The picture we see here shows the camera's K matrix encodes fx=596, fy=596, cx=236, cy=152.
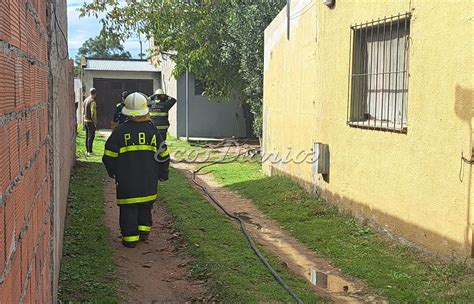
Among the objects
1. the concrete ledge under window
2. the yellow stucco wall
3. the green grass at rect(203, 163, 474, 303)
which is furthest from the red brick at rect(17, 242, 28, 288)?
the concrete ledge under window

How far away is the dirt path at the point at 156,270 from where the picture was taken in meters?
5.48

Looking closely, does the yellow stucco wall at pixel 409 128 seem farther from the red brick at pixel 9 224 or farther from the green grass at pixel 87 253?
the red brick at pixel 9 224

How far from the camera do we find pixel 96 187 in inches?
440

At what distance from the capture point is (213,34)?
19266 mm

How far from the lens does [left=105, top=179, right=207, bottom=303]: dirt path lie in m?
5.48

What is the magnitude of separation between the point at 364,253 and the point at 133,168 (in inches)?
114

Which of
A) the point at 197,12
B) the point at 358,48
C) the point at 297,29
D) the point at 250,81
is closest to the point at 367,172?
the point at 358,48

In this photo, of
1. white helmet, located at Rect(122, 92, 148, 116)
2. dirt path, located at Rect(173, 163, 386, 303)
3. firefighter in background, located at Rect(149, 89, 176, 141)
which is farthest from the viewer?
firefighter in background, located at Rect(149, 89, 176, 141)

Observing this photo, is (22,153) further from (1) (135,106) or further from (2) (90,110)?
(2) (90,110)

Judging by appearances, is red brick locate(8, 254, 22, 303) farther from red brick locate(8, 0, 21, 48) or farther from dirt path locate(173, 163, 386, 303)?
dirt path locate(173, 163, 386, 303)

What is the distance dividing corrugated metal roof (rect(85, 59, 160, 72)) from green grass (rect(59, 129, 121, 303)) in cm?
1828

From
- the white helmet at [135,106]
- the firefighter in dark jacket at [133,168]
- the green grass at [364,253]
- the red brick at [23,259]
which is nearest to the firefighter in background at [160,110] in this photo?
the green grass at [364,253]

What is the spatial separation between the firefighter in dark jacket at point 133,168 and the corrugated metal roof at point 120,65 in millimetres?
21856

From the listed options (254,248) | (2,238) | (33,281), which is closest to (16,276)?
(2,238)
